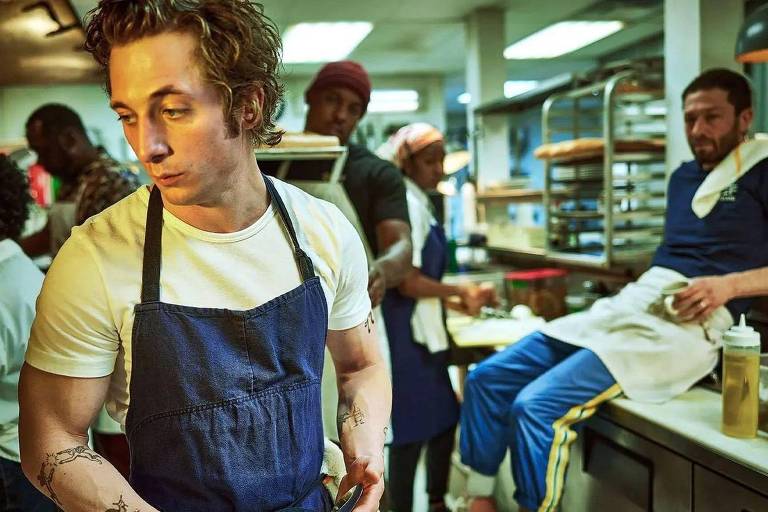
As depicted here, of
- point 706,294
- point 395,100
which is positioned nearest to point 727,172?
point 706,294

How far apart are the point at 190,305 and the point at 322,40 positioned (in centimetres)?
603

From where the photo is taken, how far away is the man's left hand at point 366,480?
1.10 m

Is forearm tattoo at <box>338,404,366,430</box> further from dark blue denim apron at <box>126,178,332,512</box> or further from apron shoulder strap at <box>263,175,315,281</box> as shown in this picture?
apron shoulder strap at <box>263,175,315,281</box>

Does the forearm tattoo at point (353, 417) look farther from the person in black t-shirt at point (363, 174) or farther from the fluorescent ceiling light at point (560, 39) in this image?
the fluorescent ceiling light at point (560, 39)

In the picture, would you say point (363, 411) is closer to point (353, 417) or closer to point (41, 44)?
point (353, 417)

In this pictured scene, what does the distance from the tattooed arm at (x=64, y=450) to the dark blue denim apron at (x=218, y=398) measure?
0.07 m

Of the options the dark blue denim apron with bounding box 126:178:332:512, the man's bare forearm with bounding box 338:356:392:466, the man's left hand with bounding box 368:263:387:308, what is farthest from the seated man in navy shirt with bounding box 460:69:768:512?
the dark blue denim apron with bounding box 126:178:332:512

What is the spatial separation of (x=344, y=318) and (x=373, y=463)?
0.25m

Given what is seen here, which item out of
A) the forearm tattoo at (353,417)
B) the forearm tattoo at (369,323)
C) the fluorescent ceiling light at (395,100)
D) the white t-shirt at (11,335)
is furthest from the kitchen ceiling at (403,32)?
the forearm tattoo at (353,417)

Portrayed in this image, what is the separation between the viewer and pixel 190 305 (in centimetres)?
100

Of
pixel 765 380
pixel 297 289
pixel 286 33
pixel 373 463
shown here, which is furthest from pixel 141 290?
pixel 286 33

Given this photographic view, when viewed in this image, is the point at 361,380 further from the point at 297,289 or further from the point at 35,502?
the point at 35,502

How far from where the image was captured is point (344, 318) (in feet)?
3.98

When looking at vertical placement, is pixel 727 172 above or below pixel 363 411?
above
